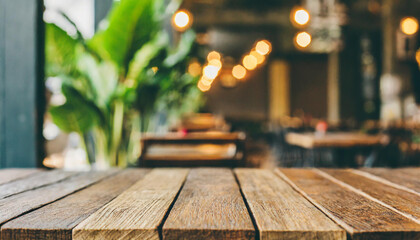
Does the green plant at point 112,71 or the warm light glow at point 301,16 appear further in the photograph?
the warm light glow at point 301,16

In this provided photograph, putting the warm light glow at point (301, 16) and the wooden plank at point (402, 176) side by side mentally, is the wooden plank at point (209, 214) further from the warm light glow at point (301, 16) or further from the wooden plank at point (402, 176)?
the warm light glow at point (301, 16)

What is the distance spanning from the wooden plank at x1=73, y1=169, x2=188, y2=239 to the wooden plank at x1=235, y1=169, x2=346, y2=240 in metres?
0.19

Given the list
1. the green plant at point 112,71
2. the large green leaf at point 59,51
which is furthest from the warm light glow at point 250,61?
the large green leaf at point 59,51

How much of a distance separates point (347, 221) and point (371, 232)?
0.19ft

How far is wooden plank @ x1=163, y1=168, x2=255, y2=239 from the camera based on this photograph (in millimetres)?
570

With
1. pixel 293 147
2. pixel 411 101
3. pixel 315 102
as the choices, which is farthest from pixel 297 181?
pixel 315 102

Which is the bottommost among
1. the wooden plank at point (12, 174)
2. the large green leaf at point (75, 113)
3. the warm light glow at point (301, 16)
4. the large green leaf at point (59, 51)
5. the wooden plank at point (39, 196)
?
the wooden plank at point (39, 196)

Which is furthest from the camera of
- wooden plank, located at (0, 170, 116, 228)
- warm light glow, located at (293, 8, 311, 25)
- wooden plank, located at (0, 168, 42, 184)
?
warm light glow, located at (293, 8, 311, 25)

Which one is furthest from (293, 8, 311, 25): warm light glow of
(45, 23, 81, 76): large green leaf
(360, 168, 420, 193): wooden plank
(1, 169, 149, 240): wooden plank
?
(1, 169, 149, 240): wooden plank

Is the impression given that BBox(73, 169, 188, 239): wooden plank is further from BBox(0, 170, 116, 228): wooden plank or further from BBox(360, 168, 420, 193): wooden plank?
BBox(360, 168, 420, 193): wooden plank

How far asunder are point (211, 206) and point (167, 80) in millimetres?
1558

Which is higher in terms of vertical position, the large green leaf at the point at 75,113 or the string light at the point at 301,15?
the string light at the point at 301,15

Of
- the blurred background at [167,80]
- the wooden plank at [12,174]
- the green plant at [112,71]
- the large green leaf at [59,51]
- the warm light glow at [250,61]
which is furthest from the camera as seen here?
the warm light glow at [250,61]

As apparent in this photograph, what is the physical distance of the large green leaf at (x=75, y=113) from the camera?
1793 mm
